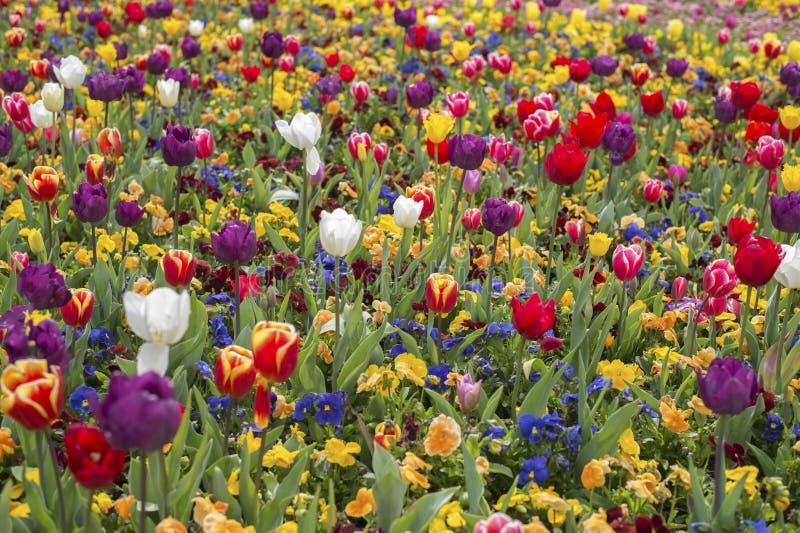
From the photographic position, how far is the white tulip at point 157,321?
185 cm

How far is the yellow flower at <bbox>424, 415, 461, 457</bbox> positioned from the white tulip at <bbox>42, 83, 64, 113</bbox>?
2.46 metres

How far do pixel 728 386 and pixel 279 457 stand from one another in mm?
1215

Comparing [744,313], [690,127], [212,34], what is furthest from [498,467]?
[212,34]

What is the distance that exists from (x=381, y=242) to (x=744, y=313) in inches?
61.8

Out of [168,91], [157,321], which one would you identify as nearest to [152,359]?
[157,321]

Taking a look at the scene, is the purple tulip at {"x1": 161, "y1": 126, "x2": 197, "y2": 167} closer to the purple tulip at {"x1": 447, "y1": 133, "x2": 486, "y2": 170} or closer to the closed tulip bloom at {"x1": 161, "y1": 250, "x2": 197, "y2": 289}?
the closed tulip bloom at {"x1": 161, "y1": 250, "x2": 197, "y2": 289}

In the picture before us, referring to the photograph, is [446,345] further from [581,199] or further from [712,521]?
[581,199]

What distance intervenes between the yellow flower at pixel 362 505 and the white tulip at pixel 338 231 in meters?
0.75

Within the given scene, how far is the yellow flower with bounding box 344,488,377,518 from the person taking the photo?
2.27 meters

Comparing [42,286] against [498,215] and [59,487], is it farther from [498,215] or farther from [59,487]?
[498,215]

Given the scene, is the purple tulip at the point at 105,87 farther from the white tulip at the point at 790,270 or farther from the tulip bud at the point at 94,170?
the white tulip at the point at 790,270

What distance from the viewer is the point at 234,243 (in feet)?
8.73

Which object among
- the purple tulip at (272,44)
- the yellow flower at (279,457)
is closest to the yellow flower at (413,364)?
the yellow flower at (279,457)

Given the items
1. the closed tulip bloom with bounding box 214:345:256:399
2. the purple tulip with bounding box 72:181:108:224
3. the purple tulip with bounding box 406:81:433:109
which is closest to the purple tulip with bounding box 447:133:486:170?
the purple tulip with bounding box 72:181:108:224
